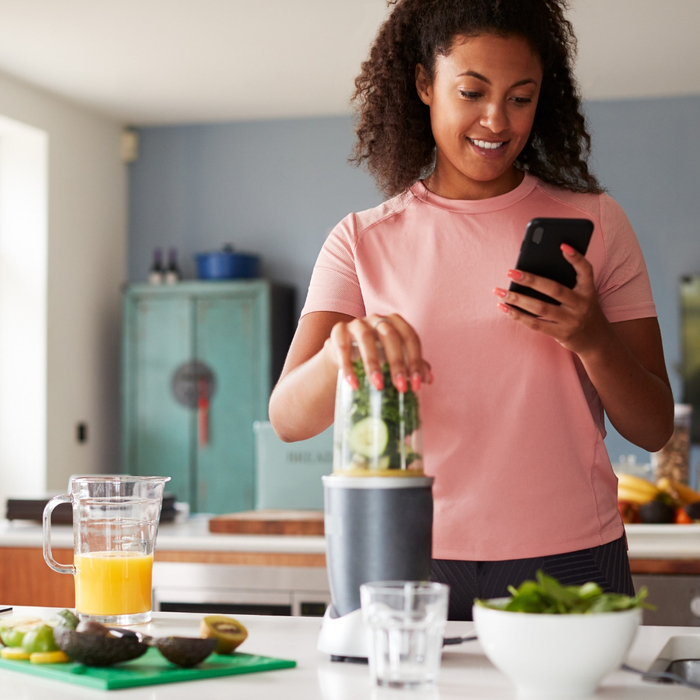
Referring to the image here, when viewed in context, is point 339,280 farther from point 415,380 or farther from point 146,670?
point 146,670

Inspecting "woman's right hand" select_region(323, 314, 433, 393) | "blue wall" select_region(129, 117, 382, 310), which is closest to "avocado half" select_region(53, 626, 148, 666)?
"woman's right hand" select_region(323, 314, 433, 393)

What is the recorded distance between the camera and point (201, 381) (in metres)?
5.22

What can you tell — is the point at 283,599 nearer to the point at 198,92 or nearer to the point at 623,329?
the point at 623,329

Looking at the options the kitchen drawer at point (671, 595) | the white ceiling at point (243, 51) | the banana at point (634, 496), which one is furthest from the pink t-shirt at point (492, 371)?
the white ceiling at point (243, 51)

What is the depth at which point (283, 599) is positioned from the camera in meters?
2.20

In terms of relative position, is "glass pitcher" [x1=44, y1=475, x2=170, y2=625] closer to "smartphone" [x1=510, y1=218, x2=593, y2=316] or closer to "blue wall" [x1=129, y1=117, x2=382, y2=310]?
"smartphone" [x1=510, y1=218, x2=593, y2=316]

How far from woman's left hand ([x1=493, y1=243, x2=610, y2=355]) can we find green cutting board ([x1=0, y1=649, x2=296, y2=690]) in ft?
1.42

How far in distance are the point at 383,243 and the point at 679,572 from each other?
4.08 feet

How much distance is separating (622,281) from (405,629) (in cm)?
59

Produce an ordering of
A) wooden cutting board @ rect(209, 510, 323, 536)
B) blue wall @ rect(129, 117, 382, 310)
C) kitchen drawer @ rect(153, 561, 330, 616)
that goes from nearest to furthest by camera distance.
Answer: kitchen drawer @ rect(153, 561, 330, 616)
wooden cutting board @ rect(209, 510, 323, 536)
blue wall @ rect(129, 117, 382, 310)

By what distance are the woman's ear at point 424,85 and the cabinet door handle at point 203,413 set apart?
4008 mm

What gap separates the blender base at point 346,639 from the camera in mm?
909

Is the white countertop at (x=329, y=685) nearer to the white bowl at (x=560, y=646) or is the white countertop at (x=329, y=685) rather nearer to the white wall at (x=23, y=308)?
the white bowl at (x=560, y=646)

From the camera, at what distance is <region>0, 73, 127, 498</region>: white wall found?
→ 511 centimetres
